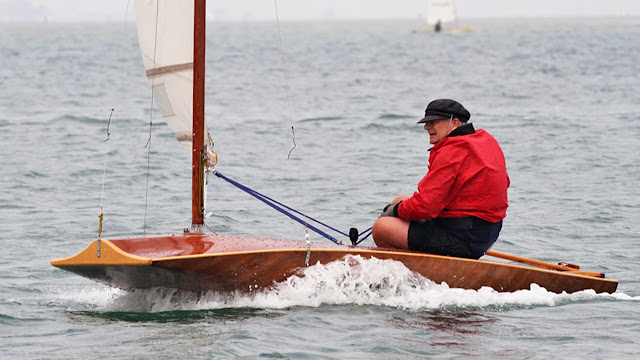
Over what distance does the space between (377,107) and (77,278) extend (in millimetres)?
16731

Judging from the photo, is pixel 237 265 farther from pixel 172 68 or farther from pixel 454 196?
pixel 172 68

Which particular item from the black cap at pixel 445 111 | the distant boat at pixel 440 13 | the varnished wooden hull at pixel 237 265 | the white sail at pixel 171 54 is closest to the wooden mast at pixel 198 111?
the white sail at pixel 171 54

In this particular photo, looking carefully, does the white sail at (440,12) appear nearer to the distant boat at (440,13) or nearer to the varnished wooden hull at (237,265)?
the distant boat at (440,13)

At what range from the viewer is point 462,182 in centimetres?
769

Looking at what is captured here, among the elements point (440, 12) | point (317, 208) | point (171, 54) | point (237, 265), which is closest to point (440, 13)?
point (440, 12)

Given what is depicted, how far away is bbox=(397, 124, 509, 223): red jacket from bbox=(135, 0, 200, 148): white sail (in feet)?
6.19

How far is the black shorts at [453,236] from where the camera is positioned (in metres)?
7.86

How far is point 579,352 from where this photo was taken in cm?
689

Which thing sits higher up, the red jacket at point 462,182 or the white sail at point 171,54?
the white sail at point 171,54

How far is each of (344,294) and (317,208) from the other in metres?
5.19

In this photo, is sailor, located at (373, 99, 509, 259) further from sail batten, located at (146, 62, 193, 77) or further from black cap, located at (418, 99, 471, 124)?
sail batten, located at (146, 62, 193, 77)

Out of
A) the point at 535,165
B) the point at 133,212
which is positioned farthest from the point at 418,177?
the point at 133,212

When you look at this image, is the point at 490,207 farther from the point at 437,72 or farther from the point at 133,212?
the point at 437,72

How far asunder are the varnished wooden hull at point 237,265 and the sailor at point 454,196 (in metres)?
0.16
